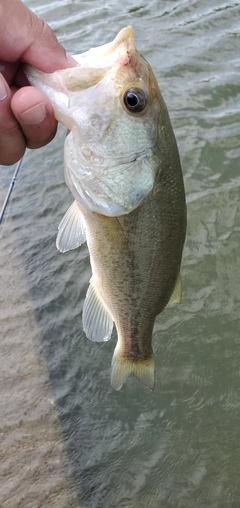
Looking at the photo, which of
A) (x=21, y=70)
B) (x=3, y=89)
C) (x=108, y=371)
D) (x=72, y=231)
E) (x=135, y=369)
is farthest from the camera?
(x=108, y=371)

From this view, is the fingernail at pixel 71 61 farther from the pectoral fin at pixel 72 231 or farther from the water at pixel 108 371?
the water at pixel 108 371

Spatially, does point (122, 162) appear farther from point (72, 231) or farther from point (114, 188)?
point (72, 231)

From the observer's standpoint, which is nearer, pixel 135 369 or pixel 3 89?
pixel 3 89

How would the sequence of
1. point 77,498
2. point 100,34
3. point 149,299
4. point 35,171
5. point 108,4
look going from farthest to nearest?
1. point 108,4
2. point 100,34
3. point 35,171
4. point 77,498
5. point 149,299

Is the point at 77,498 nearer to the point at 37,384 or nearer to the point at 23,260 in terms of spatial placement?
the point at 37,384

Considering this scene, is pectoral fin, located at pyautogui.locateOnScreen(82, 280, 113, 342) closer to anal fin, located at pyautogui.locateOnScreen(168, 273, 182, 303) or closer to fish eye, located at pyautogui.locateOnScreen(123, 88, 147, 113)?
anal fin, located at pyautogui.locateOnScreen(168, 273, 182, 303)

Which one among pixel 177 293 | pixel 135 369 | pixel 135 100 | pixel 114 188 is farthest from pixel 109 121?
pixel 135 369

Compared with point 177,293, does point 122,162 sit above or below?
above

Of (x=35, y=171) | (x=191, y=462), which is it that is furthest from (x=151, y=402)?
(x=35, y=171)
